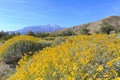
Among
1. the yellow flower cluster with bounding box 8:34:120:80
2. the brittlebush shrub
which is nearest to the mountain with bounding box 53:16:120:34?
the brittlebush shrub

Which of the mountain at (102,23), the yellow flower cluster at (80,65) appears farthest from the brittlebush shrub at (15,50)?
the mountain at (102,23)

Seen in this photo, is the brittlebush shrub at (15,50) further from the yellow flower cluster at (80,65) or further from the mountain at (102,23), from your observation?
the mountain at (102,23)

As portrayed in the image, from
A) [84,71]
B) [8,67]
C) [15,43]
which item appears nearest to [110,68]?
[84,71]

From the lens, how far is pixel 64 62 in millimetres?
5574

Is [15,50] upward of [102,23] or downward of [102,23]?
upward

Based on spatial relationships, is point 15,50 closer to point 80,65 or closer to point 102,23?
point 80,65

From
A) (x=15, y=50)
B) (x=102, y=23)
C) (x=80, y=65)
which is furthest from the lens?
(x=102, y=23)

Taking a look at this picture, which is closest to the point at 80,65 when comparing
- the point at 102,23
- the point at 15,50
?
the point at 15,50

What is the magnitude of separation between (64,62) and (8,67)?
5098mm

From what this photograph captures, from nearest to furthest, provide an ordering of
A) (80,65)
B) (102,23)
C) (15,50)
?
(80,65) → (15,50) → (102,23)

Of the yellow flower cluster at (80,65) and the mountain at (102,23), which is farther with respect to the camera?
the mountain at (102,23)

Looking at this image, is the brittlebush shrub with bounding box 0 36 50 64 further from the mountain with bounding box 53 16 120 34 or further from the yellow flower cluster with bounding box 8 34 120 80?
the mountain with bounding box 53 16 120 34

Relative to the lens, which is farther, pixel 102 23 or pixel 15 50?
pixel 102 23

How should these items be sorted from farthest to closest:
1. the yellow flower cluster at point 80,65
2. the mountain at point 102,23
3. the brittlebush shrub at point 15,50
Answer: the mountain at point 102,23, the brittlebush shrub at point 15,50, the yellow flower cluster at point 80,65
